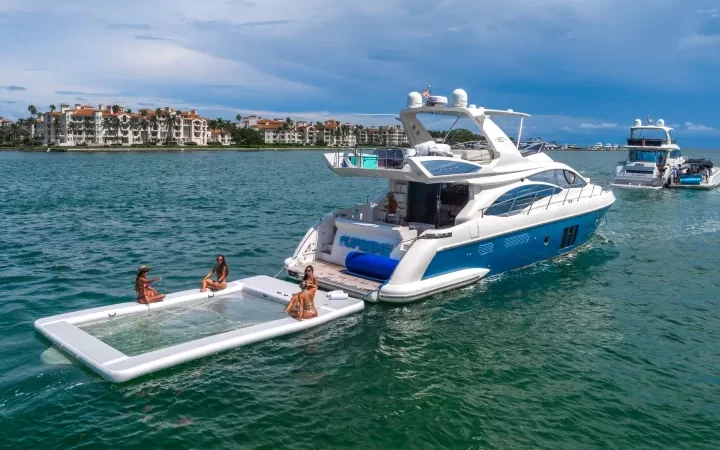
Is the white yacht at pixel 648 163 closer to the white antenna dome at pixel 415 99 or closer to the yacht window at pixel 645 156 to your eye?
the yacht window at pixel 645 156

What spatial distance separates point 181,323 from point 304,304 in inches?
93.6

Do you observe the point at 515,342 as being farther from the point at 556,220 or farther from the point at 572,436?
the point at 556,220

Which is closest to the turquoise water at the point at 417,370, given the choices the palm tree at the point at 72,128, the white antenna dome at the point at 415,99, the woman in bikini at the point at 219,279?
the woman in bikini at the point at 219,279

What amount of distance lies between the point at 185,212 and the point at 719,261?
2286cm

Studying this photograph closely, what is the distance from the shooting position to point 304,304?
11445 millimetres

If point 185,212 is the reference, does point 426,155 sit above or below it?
Result: above

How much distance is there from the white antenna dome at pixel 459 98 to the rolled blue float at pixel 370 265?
5.16 m

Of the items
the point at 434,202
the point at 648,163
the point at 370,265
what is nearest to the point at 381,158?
the point at 434,202

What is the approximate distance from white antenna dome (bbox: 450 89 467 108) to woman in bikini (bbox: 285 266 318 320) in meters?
7.30

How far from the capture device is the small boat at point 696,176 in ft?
141

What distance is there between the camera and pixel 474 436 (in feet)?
25.6

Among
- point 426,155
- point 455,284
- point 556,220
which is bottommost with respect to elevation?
point 455,284

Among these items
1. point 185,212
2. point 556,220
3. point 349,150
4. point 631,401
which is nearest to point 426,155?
point 349,150

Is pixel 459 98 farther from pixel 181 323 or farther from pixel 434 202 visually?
Answer: pixel 181 323
